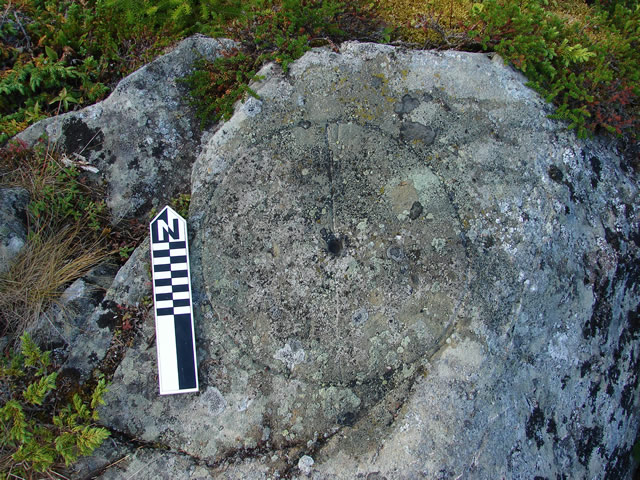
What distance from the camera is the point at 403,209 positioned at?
3646 millimetres

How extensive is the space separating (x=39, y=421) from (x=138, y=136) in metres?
2.30

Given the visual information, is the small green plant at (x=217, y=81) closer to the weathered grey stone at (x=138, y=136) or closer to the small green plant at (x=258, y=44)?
the small green plant at (x=258, y=44)

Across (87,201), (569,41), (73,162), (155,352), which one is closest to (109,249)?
(87,201)

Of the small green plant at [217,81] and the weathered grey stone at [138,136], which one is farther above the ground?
the small green plant at [217,81]

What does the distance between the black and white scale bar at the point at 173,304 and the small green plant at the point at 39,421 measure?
48 centimetres

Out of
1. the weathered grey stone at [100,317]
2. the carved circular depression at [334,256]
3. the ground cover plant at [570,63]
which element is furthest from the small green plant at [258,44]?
the weathered grey stone at [100,317]

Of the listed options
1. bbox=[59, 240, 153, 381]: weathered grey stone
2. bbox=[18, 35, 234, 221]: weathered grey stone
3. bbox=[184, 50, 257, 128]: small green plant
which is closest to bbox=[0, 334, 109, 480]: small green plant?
bbox=[59, 240, 153, 381]: weathered grey stone

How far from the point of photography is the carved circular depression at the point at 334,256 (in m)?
3.49

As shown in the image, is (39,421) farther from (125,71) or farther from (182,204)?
(125,71)

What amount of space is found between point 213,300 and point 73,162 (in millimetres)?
1758

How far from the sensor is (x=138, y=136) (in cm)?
407

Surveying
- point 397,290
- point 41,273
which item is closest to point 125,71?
point 41,273

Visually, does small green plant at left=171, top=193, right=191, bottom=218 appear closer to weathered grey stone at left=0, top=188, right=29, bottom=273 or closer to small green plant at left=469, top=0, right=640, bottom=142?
weathered grey stone at left=0, top=188, right=29, bottom=273

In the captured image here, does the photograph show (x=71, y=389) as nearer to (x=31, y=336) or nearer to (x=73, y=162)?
(x=31, y=336)
